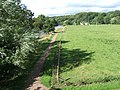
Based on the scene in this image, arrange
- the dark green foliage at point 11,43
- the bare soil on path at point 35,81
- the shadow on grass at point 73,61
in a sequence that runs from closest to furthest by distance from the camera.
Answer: the bare soil on path at point 35,81 → the dark green foliage at point 11,43 → the shadow on grass at point 73,61

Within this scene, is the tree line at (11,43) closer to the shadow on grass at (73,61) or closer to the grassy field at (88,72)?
the grassy field at (88,72)

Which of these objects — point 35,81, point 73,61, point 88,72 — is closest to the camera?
point 35,81

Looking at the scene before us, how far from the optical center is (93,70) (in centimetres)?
3631

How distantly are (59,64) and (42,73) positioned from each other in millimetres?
6188

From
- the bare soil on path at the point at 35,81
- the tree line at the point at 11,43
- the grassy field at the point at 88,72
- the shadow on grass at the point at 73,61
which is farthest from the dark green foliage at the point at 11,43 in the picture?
the shadow on grass at the point at 73,61

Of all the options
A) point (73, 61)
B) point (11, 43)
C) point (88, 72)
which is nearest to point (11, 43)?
point (11, 43)

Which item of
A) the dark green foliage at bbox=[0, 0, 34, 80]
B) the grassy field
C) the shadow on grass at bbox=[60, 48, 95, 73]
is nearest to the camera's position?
the grassy field

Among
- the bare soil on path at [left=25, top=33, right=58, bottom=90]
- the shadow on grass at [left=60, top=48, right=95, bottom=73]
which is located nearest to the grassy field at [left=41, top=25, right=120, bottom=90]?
the shadow on grass at [left=60, top=48, right=95, bottom=73]

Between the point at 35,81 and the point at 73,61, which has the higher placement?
the point at 35,81

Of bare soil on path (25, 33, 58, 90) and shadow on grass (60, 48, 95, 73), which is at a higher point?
bare soil on path (25, 33, 58, 90)

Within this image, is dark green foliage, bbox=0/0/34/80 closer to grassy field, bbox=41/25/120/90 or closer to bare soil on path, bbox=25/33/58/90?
bare soil on path, bbox=25/33/58/90

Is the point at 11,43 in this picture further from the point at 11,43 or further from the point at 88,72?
the point at 88,72

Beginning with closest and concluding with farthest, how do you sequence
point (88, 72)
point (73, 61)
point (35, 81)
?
point (35, 81)
point (88, 72)
point (73, 61)

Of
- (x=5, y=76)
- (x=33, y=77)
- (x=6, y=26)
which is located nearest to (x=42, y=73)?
(x=33, y=77)
